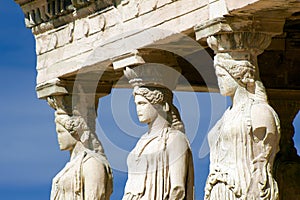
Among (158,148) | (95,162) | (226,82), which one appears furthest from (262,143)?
(95,162)

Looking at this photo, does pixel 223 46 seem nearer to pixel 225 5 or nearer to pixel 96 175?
pixel 225 5

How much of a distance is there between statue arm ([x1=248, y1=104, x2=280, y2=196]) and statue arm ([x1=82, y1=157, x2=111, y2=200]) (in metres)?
4.87

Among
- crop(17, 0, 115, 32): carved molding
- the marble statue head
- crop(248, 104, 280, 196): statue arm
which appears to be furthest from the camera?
the marble statue head

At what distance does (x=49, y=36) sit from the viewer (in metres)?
30.5

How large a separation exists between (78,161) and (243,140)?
5303mm

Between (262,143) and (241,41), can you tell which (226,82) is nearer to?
(241,41)

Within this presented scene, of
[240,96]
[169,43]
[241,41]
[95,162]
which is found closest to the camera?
[241,41]

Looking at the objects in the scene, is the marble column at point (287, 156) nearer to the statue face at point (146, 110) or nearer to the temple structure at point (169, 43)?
the temple structure at point (169, 43)

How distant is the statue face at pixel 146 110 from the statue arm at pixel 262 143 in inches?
118

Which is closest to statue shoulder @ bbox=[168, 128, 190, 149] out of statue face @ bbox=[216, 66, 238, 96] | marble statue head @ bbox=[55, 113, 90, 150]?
statue face @ bbox=[216, 66, 238, 96]

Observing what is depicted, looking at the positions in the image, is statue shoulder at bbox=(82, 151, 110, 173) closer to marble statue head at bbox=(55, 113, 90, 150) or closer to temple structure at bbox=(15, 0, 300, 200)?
marble statue head at bbox=(55, 113, 90, 150)

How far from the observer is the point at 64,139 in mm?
30141

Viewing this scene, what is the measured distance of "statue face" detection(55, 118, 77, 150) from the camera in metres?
30.1

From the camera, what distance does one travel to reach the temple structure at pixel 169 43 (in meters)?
25.1
